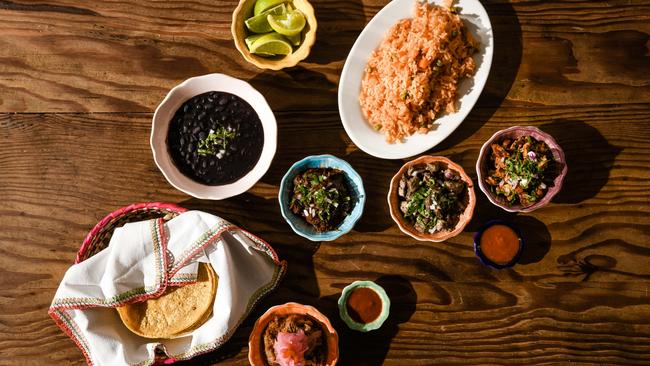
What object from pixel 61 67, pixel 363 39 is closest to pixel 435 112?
pixel 363 39

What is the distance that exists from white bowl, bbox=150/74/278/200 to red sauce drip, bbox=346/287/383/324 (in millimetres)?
887

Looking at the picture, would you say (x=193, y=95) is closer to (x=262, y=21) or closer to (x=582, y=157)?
(x=262, y=21)

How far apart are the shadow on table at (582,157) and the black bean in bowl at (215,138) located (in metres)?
1.82

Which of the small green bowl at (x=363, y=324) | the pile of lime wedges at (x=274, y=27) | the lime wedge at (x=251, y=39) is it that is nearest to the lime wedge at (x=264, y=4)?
the pile of lime wedges at (x=274, y=27)

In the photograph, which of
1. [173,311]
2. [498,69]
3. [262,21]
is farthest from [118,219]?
[498,69]

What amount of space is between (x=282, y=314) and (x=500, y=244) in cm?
133

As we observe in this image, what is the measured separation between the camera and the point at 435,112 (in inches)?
113

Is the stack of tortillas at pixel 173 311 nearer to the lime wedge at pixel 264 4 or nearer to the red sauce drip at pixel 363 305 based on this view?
the red sauce drip at pixel 363 305

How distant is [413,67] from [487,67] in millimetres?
474

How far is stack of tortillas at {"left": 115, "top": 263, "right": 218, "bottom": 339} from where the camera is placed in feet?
9.09

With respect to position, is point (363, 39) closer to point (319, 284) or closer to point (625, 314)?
point (319, 284)

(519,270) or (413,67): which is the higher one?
(413,67)

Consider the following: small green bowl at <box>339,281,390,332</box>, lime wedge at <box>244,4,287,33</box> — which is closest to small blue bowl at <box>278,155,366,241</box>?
small green bowl at <box>339,281,390,332</box>

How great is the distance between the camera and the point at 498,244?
2.88 m
